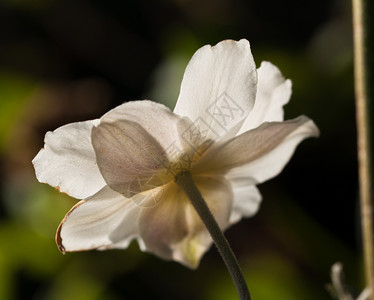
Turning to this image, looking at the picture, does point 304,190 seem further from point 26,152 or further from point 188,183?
point 188,183

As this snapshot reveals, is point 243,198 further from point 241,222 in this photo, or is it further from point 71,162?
point 241,222

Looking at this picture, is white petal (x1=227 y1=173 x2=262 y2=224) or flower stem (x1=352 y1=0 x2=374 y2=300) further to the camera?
white petal (x1=227 y1=173 x2=262 y2=224)

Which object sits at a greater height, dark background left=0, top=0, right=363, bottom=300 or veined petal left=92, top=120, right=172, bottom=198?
veined petal left=92, top=120, right=172, bottom=198

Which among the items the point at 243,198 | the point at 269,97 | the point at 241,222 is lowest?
the point at 241,222

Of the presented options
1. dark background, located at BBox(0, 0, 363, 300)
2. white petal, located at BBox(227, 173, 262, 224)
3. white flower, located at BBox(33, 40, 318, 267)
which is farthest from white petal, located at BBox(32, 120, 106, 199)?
dark background, located at BBox(0, 0, 363, 300)

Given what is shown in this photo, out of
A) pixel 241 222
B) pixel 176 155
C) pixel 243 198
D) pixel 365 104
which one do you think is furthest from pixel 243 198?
pixel 241 222

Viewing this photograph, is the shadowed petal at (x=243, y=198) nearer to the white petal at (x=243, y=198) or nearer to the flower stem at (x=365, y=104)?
the white petal at (x=243, y=198)

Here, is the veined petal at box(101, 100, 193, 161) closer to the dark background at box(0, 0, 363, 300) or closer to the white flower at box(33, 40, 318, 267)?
the white flower at box(33, 40, 318, 267)
